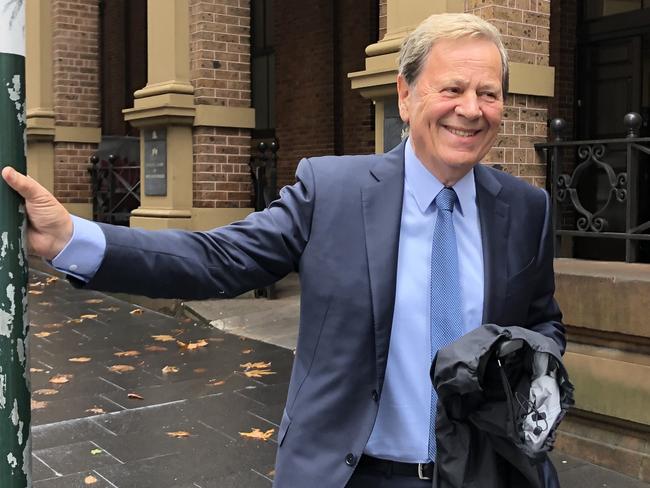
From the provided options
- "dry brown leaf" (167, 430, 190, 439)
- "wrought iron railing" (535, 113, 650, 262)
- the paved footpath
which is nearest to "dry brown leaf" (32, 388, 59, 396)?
the paved footpath

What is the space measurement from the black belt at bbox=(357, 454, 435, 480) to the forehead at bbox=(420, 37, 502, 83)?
0.84 m

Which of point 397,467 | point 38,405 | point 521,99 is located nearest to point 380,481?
point 397,467

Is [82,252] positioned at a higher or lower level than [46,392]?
higher

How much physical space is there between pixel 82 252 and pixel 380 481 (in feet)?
2.62

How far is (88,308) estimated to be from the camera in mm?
9273

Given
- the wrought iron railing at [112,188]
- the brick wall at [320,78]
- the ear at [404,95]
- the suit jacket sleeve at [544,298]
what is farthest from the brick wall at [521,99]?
the wrought iron railing at [112,188]

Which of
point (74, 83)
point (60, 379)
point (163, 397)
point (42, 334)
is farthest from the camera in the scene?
point (74, 83)

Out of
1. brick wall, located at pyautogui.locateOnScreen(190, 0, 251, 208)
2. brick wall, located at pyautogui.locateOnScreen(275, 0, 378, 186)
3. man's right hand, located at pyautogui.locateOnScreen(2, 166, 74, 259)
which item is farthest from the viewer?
brick wall, located at pyautogui.locateOnScreen(275, 0, 378, 186)

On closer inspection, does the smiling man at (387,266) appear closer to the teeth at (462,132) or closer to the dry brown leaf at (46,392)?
the teeth at (462,132)

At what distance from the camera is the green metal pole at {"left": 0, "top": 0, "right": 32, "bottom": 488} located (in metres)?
1.46

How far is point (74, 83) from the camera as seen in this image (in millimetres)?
12766

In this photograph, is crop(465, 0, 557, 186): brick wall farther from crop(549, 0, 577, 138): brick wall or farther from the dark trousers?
crop(549, 0, 577, 138): brick wall

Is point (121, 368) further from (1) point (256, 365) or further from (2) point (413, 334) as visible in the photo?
(2) point (413, 334)

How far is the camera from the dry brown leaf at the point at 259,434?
4.81 m
